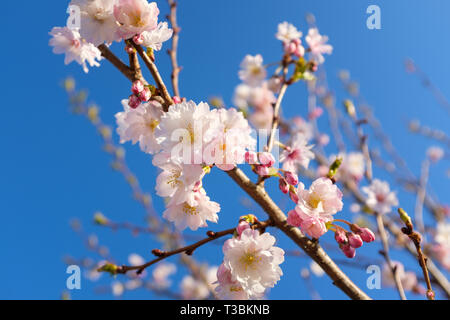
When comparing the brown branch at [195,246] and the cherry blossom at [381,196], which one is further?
the cherry blossom at [381,196]

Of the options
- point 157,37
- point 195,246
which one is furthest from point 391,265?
point 157,37

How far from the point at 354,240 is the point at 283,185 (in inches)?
14.8

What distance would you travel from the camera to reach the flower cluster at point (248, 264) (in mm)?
1423

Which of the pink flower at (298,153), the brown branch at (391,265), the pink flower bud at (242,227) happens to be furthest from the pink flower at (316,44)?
the pink flower bud at (242,227)

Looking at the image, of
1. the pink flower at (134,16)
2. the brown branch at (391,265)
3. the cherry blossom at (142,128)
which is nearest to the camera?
the pink flower at (134,16)

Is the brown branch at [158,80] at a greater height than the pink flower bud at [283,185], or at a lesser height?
greater

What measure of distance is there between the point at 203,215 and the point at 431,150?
784cm

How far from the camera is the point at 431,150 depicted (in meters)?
7.70

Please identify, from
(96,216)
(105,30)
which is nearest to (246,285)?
(105,30)

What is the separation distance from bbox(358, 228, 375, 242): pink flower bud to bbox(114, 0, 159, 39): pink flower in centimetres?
126

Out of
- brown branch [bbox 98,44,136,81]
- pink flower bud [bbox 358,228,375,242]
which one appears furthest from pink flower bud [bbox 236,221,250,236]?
brown branch [bbox 98,44,136,81]

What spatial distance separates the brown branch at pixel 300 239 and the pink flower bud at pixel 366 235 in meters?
0.17

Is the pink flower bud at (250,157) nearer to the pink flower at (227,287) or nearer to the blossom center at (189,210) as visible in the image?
the blossom center at (189,210)
